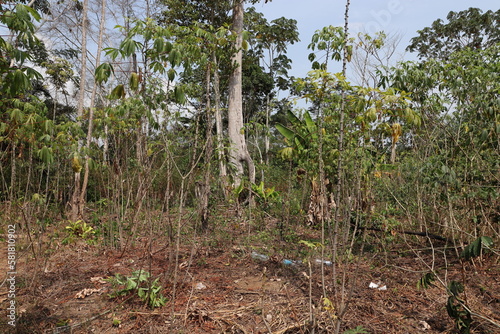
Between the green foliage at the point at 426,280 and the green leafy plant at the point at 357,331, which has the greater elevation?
the green foliage at the point at 426,280

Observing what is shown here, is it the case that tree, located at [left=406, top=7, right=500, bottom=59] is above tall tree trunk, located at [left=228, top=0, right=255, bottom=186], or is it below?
above

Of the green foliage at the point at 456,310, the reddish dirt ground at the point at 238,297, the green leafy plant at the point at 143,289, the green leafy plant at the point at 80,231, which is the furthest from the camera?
the green leafy plant at the point at 80,231

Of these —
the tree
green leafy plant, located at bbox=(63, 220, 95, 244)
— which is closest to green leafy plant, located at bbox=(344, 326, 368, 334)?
green leafy plant, located at bbox=(63, 220, 95, 244)

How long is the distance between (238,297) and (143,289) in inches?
35.6

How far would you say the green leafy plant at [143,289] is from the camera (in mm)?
2994

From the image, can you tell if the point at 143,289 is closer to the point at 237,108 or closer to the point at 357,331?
the point at 357,331

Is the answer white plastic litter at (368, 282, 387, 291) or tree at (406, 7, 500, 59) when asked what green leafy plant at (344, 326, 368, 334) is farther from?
tree at (406, 7, 500, 59)

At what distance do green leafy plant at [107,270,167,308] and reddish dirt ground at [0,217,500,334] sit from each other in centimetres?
6

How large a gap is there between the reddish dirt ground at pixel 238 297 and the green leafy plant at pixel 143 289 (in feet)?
0.19

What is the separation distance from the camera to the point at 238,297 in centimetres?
327

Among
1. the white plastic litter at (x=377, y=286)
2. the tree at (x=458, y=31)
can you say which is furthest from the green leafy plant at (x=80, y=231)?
the tree at (x=458, y=31)

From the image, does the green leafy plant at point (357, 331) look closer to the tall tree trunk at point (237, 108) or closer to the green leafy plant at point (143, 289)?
the green leafy plant at point (143, 289)

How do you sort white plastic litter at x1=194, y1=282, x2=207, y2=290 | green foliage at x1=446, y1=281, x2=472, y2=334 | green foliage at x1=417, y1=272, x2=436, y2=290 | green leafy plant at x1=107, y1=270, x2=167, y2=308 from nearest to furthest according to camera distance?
green foliage at x1=446, y1=281, x2=472, y2=334 → green foliage at x1=417, y1=272, x2=436, y2=290 → green leafy plant at x1=107, y1=270, x2=167, y2=308 → white plastic litter at x1=194, y1=282, x2=207, y2=290

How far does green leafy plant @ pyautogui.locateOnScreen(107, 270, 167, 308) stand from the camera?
9.82 ft
